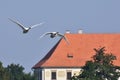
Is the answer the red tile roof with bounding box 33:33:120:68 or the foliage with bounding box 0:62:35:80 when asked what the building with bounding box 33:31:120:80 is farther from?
the foliage with bounding box 0:62:35:80

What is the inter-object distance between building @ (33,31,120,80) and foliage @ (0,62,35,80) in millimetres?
2516

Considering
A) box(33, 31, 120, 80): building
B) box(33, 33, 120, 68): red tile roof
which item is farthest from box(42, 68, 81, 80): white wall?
box(33, 33, 120, 68): red tile roof

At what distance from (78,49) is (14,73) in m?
25.3

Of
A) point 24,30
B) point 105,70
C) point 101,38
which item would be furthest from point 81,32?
point 24,30

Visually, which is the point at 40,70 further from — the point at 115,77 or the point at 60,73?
the point at 115,77

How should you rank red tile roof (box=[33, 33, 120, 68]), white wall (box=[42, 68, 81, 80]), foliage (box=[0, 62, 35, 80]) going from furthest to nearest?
white wall (box=[42, 68, 81, 80])
red tile roof (box=[33, 33, 120, 68])
foliage (box=[0, 62, 35, 80])

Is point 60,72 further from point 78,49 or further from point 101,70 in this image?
point 101,70

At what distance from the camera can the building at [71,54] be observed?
157m

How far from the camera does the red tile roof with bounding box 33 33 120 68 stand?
157 m

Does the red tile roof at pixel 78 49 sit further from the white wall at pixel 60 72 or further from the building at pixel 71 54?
the white wall at pixel 60 72

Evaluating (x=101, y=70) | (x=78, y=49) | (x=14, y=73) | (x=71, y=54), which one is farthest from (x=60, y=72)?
(x=101, y=70)

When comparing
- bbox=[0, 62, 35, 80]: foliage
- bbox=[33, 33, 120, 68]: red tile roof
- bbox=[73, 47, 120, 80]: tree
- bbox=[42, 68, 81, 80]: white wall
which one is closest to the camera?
bbox=[73, 47, 120, 80]: tree

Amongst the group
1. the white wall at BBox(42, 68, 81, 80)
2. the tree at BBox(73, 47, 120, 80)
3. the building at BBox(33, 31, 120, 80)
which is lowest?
the tree at BBox(73, 47, 120, 80)

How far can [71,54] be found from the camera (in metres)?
159
